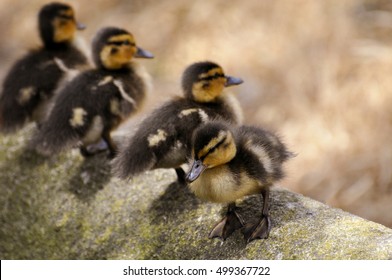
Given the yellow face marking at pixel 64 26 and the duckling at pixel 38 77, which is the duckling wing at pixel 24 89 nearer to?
the duckling at pixel 38 77

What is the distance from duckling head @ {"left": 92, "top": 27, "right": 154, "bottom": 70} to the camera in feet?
9.55

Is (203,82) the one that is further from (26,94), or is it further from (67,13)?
(67,13)

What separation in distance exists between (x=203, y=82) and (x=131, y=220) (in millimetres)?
545

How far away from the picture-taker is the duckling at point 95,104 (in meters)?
2.65

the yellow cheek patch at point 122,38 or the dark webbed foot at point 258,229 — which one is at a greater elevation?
the yellow cheek patch at point 122,38

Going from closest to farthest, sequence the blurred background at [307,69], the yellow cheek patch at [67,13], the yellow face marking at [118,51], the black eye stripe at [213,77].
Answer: the black eye stripe at [213,77] < the yellow face marking at [118,51] < the yellow cheek patch at [67,13] < the blurred background at [307,69]

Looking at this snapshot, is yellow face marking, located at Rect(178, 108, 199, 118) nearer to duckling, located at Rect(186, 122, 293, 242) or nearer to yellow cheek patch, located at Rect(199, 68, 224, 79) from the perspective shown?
yellow cheek patch, located at Rect(199, 68, 224, 79)

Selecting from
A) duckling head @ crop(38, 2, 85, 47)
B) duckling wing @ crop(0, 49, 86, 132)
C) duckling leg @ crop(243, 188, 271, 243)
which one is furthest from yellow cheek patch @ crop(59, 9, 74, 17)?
duckling leg @ crop(243, 188, 271, 243)

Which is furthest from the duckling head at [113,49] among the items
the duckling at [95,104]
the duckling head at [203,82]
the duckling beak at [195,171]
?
the duckling beak at [195,171]

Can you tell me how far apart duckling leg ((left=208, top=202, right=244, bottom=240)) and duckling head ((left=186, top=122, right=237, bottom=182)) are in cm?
17

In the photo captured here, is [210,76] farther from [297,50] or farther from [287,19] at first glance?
[287,19]

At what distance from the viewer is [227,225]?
2.07m

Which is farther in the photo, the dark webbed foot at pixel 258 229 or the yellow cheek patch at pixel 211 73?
the yellow cheek patch at pixel 211 73
